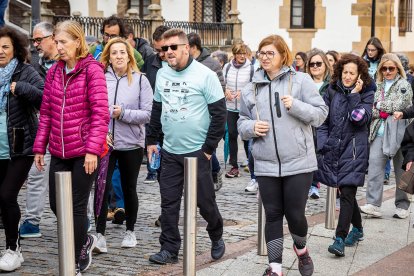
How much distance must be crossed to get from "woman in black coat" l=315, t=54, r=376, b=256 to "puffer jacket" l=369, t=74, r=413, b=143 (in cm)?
204

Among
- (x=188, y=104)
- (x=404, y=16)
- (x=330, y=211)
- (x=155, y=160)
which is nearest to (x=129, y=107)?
(x=155, y=160)

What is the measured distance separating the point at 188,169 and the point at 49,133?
1.37 meters

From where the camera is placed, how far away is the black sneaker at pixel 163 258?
24.4ft

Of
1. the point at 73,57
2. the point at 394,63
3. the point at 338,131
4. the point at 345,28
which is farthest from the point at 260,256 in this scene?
the point at 345,28

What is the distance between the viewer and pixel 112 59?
800cm

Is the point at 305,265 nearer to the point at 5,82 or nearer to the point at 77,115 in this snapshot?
the point at 77,115

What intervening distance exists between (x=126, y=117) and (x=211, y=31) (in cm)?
2162

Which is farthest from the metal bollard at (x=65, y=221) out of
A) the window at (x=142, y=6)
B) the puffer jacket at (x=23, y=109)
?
the window at (x=142, y=6)

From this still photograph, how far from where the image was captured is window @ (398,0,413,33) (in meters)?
32.6

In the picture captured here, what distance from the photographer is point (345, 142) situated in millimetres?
7930

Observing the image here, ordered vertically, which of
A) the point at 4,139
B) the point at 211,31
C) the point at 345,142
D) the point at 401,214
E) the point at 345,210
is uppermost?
the point at 211,31

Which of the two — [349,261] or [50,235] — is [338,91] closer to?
[349,261]

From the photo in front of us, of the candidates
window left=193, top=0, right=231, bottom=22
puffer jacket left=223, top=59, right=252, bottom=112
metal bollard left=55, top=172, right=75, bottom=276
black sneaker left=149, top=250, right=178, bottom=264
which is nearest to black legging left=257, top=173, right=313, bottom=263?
black sneaker left=149, top=250, right=178, bottom=264

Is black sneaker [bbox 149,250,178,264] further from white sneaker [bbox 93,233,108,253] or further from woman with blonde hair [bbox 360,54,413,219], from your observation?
woman with blonde hair [bbox 360,54,413,219]
